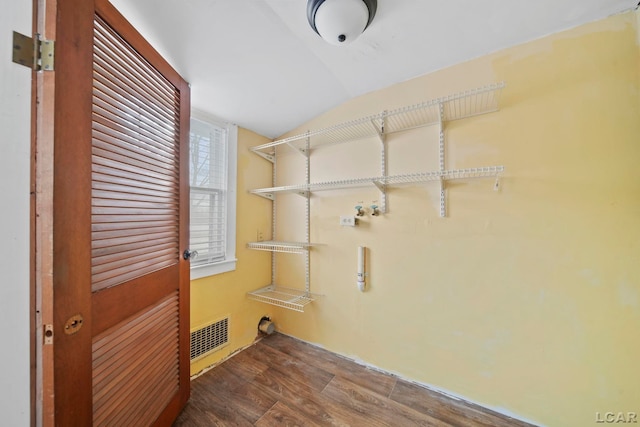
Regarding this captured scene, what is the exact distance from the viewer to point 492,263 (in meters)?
1.41

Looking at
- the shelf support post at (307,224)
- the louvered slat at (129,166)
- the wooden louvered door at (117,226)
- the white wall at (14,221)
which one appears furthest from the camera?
the shelf support post at (307,224)

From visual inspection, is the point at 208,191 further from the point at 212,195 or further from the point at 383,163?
the point at 383,163

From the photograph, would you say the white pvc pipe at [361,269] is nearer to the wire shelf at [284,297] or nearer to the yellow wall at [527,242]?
the yellow wall at [527,242]

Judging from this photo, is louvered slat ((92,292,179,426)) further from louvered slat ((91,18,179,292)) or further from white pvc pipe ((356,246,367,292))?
white pvc pipe ((356,246,367,292))

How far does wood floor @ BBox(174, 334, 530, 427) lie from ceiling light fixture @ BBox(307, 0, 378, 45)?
2.16m

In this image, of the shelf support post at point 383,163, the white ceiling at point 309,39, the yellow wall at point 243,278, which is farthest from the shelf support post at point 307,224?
the shelf support post at point 383,163

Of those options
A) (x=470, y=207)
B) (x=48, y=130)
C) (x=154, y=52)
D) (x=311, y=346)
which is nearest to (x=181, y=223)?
(x=48, y=130)

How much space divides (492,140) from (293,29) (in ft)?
4.53

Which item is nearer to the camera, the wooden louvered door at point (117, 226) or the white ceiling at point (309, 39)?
the wooden louvered door at point (117, 226)

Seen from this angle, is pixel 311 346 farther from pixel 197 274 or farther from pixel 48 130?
pixel 48 130

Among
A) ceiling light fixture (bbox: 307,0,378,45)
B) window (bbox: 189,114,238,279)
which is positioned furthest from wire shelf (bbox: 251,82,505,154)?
window (bbox: 189,114,238,279)

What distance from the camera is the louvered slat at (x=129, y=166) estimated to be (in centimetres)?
85

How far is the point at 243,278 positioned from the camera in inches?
81.7

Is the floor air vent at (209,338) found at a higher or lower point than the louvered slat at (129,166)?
lower
